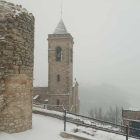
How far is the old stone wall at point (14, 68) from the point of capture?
4.93 m

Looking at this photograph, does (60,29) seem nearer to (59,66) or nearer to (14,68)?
(59,66)

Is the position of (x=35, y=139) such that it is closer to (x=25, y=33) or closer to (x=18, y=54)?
(x=18, y=54)

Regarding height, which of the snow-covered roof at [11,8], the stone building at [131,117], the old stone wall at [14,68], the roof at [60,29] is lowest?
the stone building at [131,117]

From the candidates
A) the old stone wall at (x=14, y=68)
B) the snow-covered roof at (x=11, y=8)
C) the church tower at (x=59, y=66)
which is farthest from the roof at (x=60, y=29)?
the snow-covered roof at (x=11, y=8)

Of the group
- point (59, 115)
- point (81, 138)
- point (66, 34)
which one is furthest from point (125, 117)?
point (66, 34)

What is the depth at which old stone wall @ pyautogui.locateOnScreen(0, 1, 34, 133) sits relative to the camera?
4.93 metres

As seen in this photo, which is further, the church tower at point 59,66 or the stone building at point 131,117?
the church tower at point 59,66

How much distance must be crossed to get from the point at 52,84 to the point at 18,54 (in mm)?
18771

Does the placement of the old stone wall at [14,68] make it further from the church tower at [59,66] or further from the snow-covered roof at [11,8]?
the church tower at [59,66]

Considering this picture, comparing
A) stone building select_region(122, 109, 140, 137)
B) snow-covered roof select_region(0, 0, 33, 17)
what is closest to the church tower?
stone building select_region(122, 109, 140, 137)

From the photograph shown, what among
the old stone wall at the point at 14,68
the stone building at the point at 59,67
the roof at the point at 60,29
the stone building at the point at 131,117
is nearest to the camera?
the old stone wall at the point at 14,68

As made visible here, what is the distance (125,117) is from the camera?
14383mm

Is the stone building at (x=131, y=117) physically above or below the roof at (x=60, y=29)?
below

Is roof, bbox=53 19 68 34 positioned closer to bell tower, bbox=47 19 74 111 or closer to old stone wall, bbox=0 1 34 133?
bell tower, bbox=47 19 74 111
